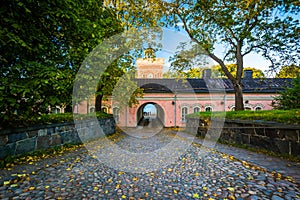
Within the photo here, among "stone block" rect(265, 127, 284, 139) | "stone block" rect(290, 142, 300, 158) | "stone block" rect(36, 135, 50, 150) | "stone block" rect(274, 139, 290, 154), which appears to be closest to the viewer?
"stone block" rect(290, 142, 300, 158)

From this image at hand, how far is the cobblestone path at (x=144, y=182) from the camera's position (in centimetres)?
252

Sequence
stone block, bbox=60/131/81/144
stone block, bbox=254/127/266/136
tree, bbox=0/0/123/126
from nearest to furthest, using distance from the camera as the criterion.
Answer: tree, bbox=0/0/123/126 → stone block, bbox=254/127/266/136 → stone block, bbox=60/131/81/144

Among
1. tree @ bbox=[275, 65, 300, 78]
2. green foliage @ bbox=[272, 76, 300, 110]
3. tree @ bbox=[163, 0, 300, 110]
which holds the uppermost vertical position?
tree @ bbox=[163, 0, 300, 110]

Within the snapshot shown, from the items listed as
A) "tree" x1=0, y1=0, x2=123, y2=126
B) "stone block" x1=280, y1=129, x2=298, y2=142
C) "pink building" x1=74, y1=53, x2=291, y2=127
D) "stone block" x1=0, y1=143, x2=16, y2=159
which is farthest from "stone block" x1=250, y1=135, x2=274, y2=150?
"pink building" x1=74, y1=53, x2=291, y2=127

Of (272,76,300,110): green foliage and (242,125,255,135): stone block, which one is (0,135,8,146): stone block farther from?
(272,76,300,110): green foliage

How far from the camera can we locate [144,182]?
3041mm

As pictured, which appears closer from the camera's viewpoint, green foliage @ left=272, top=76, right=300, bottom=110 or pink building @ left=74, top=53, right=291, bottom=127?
green foliage @ left=272, top=76, right=300, bottom=110

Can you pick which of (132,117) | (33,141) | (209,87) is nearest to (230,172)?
(33,141)

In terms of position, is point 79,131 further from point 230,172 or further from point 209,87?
point 209,87

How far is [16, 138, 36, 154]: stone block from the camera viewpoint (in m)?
4.11

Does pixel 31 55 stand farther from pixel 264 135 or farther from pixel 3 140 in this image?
pixel 264 135

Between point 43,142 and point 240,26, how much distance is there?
29.8 ft

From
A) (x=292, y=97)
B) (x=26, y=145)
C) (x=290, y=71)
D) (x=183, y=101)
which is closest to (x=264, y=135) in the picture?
(x=292, y=97)

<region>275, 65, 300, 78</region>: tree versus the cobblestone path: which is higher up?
<region>275, 65, 300, 78</region>: tree
